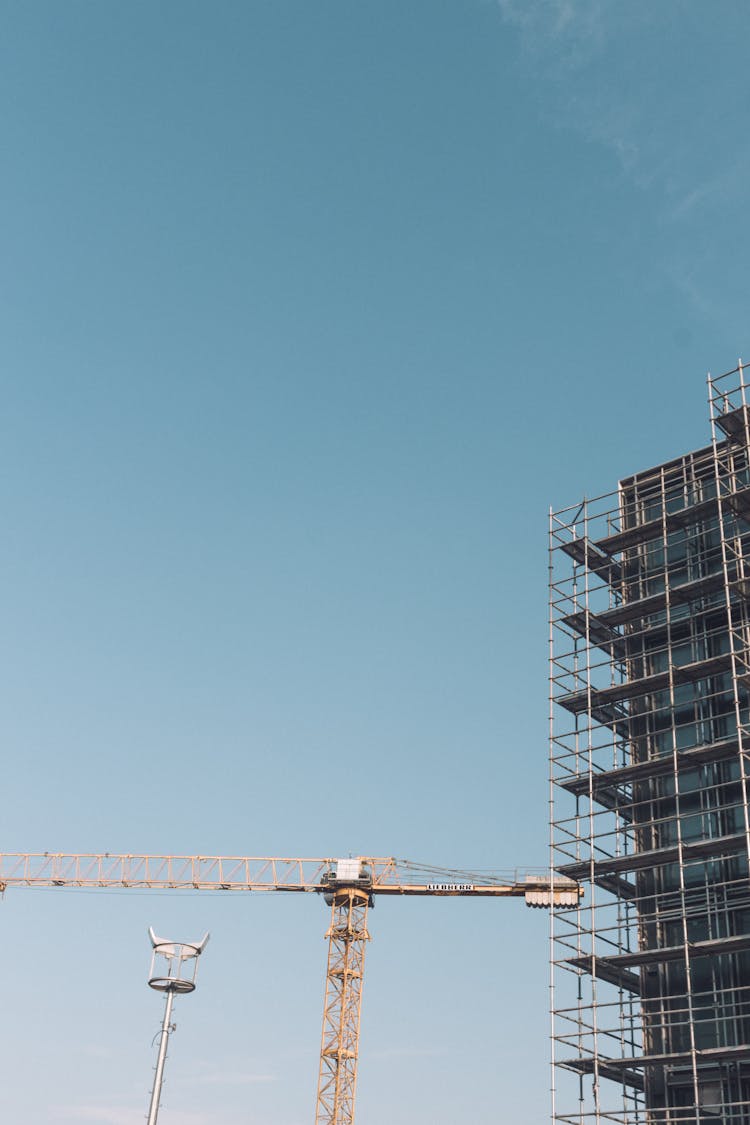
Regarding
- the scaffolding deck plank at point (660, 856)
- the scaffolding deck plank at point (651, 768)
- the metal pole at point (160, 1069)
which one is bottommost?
the metal pole at point (160, 1069)

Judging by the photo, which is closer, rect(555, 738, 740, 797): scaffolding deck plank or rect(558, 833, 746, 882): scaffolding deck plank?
rect(558, 833, 746, 882): scaffolding deck plank

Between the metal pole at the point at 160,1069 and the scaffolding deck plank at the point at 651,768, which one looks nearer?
the metal pole at the point at 160,1069

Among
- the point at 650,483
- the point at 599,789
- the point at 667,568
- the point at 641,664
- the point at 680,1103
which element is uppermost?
the point at 650,483

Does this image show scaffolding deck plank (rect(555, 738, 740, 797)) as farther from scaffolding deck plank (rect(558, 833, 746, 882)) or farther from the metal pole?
the metal pole

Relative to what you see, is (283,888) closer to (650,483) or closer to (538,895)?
(538,895)

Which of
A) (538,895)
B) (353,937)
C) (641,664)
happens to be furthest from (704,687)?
(353,937)

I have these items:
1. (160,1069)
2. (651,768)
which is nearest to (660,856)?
(651,768)

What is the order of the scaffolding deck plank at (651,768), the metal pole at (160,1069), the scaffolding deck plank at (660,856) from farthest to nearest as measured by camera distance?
the scaffolding deck plank at (651,768) → the scaffolding deck plank at (660,856) → the metal pole at (160,1069)

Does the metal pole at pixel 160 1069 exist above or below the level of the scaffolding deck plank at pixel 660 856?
below

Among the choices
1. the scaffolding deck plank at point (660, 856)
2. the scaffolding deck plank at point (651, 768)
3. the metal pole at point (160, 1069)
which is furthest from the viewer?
the scaffolding deck plank at point (651, 768)

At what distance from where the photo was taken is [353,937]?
102 metres

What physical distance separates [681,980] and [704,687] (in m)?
13.3

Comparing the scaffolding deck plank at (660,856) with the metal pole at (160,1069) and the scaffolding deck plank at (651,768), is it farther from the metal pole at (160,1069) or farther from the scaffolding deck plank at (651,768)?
the metal pole at (160,1069)

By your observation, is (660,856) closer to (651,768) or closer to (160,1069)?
(651,768)
